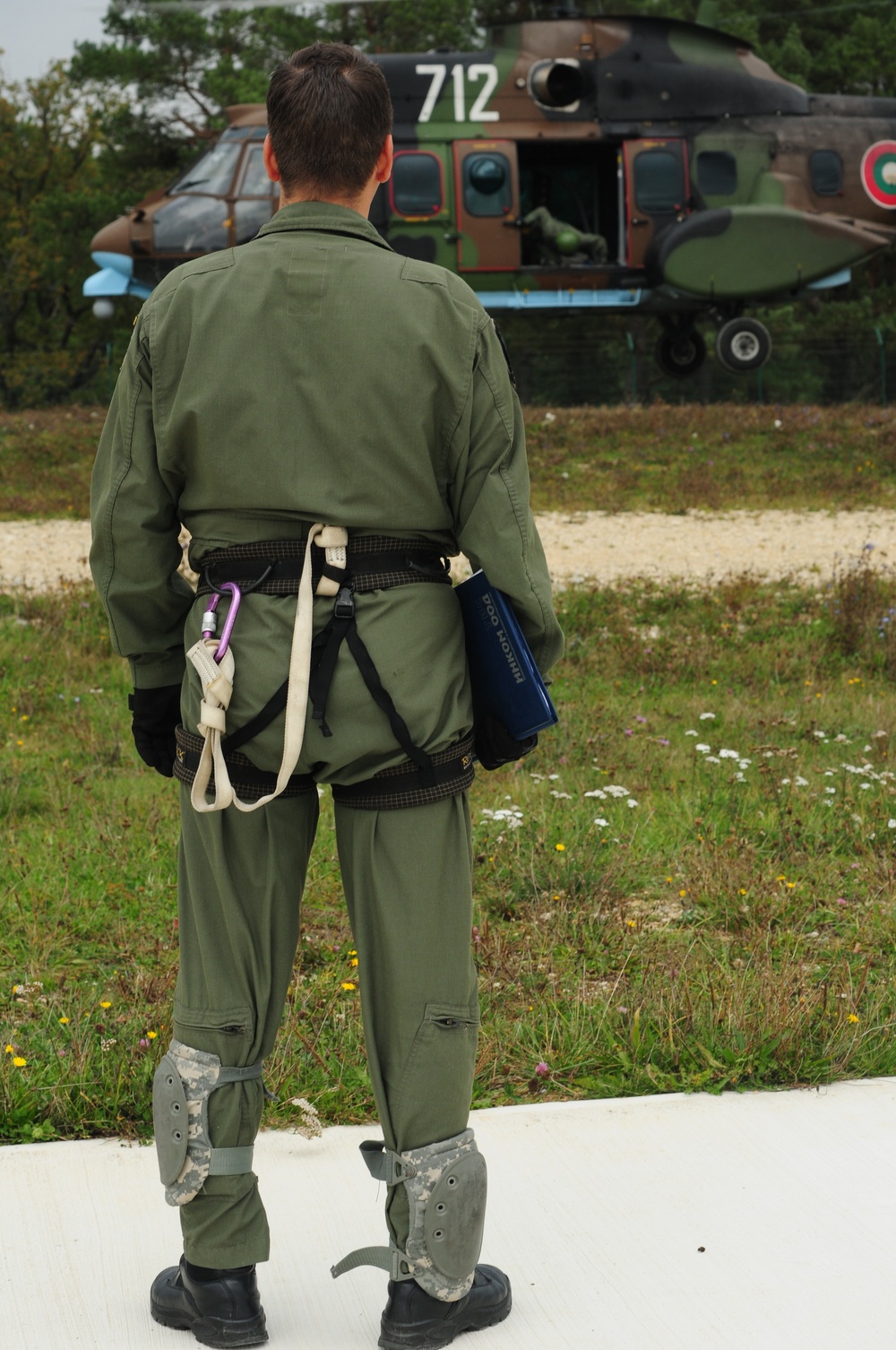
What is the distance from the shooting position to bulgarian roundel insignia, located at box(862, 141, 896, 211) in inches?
690

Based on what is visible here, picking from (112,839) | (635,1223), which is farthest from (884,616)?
(635,1223)

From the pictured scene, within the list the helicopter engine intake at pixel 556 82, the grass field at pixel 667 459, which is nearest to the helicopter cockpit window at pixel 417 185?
the helicopter engine intake at pixel 556 82

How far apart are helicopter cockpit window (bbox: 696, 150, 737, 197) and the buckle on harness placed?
1622 cm

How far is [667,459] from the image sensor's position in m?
15.6

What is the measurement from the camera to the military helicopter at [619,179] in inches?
652

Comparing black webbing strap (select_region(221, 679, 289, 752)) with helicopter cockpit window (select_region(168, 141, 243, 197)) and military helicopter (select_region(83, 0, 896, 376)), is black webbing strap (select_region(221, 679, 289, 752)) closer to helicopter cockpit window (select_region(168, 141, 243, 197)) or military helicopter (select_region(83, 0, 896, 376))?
military helicopter (select_region(83, 0, 896, 376))

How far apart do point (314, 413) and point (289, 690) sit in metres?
0.43

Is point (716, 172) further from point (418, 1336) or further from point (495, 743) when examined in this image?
point (418, 1336)

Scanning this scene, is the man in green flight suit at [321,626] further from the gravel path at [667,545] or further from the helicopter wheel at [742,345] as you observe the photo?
the helicopter wheel at [742,345]

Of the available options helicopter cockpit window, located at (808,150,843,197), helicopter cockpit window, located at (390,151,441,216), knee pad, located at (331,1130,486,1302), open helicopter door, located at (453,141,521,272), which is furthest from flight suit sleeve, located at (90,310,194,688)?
helicopter cockpit window, located at (808,150,843,197)

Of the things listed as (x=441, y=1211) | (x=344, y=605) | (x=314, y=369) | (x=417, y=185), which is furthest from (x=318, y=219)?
(x=417, y=185)

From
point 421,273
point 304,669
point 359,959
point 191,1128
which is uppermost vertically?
point 421,273

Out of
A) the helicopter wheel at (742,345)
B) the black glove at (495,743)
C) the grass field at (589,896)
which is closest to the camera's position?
the black glove at (495,743)

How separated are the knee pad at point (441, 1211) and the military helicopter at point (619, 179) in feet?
50.1
